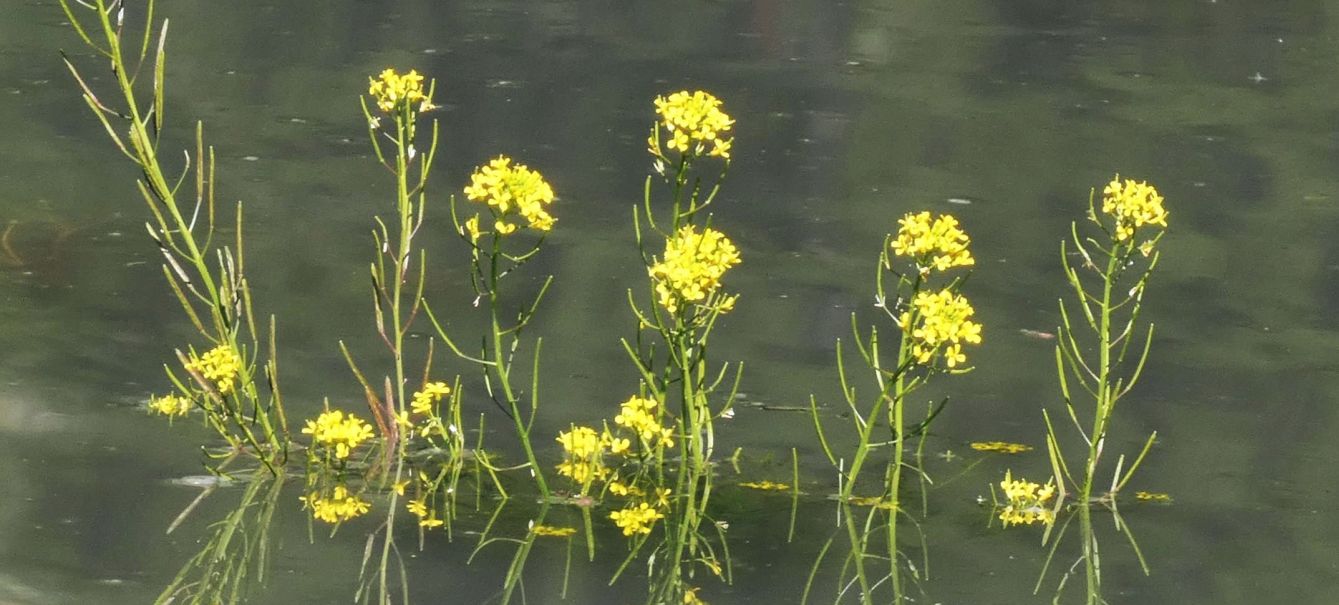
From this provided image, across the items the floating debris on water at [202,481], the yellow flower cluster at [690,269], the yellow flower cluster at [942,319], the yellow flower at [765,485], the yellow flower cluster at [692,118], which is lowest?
the yellow flower at [765,485]

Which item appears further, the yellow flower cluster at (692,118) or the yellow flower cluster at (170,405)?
the yellow flower cluster at (170,405)

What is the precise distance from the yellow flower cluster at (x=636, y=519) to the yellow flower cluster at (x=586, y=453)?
7 cm

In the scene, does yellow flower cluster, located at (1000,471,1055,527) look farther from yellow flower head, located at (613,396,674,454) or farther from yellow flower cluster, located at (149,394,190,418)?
yellow flower cluster, located at (149,394,190,418)

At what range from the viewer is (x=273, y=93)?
18.9ft

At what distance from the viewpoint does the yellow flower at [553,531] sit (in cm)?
271

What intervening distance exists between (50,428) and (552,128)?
8.48ft

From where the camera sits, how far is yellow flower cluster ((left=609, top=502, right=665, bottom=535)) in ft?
8.94

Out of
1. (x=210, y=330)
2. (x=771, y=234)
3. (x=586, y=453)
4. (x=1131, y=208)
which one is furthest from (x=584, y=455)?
(x=771, y=234)

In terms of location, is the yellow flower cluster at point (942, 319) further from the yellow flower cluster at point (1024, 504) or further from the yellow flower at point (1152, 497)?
the yellow flower at point (1152, 497)

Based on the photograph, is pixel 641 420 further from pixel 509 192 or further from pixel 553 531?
pixel 509 192

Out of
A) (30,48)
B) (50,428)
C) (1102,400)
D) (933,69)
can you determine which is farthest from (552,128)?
(1102,400)

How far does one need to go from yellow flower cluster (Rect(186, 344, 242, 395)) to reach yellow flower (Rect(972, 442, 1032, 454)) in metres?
1.31

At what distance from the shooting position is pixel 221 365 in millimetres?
2713

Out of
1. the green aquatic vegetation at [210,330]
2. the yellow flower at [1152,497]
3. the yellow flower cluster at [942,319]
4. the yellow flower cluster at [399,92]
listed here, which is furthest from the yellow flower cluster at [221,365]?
the yellow flower at [1152,497]
